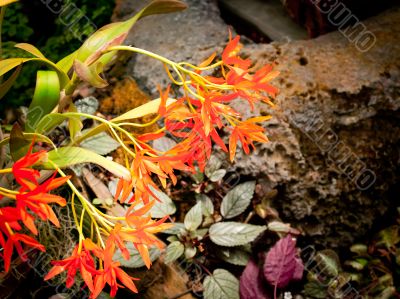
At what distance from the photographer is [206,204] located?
1651 mm

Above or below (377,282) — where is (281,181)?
above

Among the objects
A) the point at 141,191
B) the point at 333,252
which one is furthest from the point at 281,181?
the point at 141,191

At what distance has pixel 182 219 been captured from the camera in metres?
1.71

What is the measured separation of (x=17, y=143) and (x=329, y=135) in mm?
1129

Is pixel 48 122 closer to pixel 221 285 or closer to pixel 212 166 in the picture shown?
pixel 212 166

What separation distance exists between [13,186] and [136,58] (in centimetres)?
86

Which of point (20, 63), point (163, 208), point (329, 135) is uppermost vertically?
point (20, 63)

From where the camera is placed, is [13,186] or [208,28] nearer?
[13,186]

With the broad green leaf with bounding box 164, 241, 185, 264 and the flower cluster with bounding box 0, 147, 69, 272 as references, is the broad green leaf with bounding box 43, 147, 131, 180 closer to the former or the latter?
the flower cluster with bounding box 0, 147, 69, 272

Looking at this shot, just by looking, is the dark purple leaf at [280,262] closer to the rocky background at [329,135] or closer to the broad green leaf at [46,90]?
the rocky background at [329,135]

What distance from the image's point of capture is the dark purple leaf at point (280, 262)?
5.08ft

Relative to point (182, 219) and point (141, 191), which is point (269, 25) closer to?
point (182, 219)

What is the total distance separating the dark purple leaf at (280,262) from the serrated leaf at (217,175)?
11.8 inches

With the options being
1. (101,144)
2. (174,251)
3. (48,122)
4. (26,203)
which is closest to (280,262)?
(174,251)
